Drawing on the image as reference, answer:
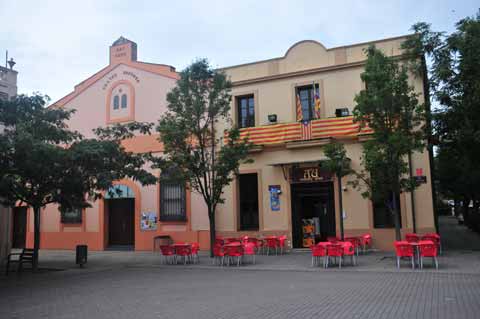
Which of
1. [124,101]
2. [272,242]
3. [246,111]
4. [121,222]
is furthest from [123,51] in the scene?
[272,242]

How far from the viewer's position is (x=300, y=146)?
19938mm

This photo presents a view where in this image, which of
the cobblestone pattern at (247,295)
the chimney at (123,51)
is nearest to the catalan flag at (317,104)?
→ the cobblestone pattern at (247,295)

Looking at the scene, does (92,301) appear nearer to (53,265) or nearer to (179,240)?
(53,265)

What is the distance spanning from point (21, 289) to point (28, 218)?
50.2 ft

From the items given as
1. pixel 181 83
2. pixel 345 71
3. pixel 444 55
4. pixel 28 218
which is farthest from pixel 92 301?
pixel 28 218

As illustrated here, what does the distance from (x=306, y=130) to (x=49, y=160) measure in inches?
418

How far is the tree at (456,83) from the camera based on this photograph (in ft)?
54.4

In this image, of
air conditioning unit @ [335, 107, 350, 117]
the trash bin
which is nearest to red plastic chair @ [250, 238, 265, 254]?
air conditioning unit @ [335, 107, 350, 117]

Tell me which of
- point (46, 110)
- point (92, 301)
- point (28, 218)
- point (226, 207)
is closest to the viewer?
point (92, 301)

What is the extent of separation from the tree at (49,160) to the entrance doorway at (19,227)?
12394 mm

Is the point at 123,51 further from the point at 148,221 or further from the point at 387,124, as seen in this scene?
the point at 387,124

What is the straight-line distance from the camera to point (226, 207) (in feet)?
71.1

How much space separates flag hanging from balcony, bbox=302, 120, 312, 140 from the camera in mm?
19875

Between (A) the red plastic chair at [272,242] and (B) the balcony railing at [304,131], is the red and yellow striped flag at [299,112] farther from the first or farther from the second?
(A) the red plastic chair at [272,242]
